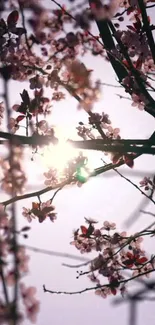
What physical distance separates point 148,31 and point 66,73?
1802mm

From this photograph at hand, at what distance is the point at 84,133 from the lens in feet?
19.3

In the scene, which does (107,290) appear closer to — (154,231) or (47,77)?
(154,231)

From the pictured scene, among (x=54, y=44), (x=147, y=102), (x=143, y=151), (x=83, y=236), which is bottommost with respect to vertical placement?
(x=83, y=236)

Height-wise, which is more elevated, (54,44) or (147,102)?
(54,44)

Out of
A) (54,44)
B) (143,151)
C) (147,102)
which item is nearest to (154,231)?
(143,151)

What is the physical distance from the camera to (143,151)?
138 inches

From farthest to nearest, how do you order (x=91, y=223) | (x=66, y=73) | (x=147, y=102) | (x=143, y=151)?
(x=91, y=223), (x=66, y=73), (x=147, y=102), (x=143, y=151)

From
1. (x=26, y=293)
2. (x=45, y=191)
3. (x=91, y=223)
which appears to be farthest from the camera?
(x=91, y=223)

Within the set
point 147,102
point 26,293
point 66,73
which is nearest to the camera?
point 26,293

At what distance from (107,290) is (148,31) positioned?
4.28 m

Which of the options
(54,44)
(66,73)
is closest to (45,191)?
(66,73)

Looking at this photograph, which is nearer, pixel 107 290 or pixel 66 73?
pixel 66 73

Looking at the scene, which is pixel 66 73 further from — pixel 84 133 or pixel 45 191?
pixel 45 191

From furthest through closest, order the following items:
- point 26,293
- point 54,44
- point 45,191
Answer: point 54,44 < point 45,191 < point 26,293
